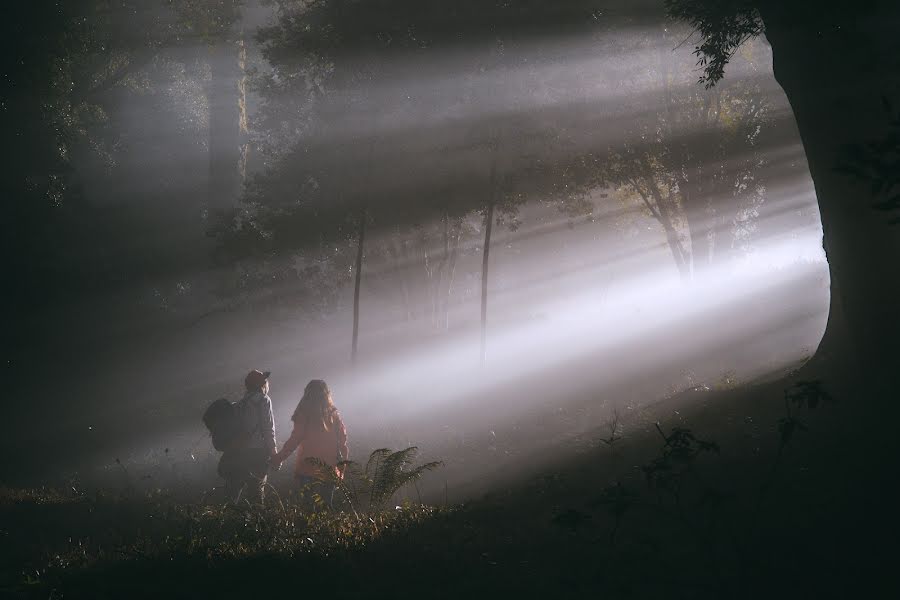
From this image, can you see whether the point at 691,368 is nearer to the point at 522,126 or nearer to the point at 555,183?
the point at 555,183

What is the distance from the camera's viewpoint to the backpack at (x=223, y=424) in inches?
315

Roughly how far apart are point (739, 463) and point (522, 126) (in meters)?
12.7

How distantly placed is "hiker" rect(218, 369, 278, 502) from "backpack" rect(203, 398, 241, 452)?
0.10ft

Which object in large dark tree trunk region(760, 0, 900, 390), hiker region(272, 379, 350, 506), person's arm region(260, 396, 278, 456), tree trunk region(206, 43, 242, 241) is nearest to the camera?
large dark tree trunk region(760, 0, 900, 390)

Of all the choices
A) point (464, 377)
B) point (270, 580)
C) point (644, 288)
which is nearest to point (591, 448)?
point (270, 580)

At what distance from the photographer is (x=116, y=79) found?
93.5 feet

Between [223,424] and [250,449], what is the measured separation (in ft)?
1.66

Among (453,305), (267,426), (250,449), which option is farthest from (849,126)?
(453,305)

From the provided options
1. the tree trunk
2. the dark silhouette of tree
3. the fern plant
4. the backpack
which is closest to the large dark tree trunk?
the dark silhouette of tree

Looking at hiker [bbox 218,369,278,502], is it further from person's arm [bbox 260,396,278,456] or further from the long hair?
the long hair

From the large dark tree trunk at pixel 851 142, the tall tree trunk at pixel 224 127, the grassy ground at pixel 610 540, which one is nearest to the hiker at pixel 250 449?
the grassy ground at pixel 610 540

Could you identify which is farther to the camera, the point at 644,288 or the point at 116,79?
the point at 644,288

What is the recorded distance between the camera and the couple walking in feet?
26.7

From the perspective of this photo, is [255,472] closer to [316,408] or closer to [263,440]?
[263,440]
